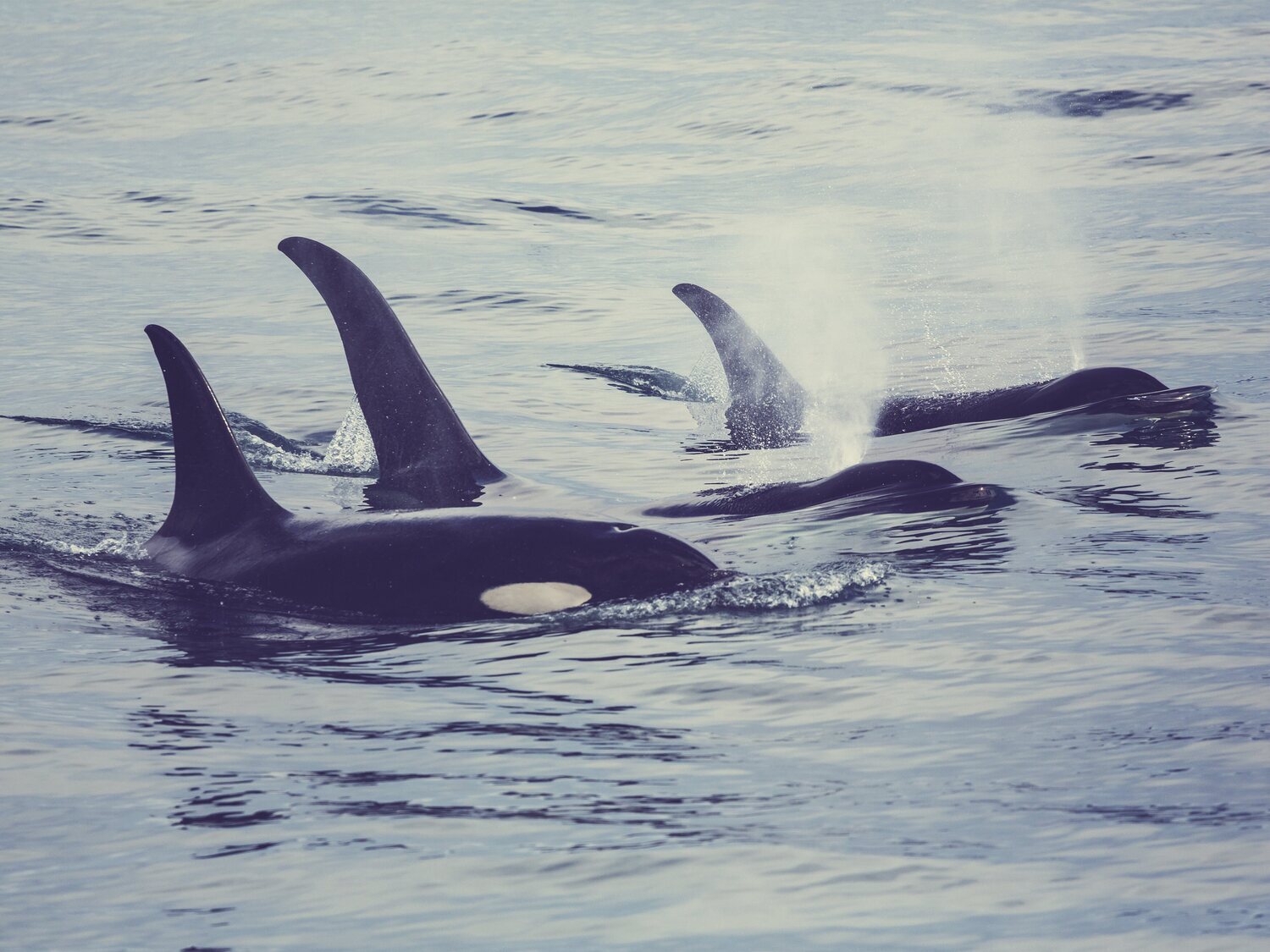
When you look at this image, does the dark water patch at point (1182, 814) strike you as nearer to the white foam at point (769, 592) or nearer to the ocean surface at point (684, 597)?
the ocean surface at point (684, 597)

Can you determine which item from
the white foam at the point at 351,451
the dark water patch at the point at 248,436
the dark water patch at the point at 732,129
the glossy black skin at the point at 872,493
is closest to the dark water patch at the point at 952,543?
the glossy black skin at the point at 872,493

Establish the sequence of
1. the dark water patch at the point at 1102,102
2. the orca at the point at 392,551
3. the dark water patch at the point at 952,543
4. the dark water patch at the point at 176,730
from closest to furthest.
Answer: the dark water patch at the point at 176,730 → the orca at the point at 392,551 → the dark water patch at the point at 952,543 → the dark water patch at the point at 1102,102

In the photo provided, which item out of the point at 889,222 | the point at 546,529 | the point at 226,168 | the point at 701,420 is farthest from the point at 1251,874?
the point at 226,168

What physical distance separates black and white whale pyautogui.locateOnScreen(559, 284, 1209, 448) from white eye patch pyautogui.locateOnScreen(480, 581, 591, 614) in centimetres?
585

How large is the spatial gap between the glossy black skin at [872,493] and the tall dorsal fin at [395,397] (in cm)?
124

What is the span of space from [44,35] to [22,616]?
4820cm

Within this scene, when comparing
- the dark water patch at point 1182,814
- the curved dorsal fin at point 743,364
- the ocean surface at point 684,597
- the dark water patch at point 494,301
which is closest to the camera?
the ocean surface at point 684,597

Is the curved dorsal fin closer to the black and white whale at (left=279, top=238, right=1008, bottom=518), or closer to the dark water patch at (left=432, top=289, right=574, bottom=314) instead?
the black and white whale at (left=279, top=238, right=1008, bottom=518)

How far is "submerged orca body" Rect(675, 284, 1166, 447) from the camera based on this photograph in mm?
12766

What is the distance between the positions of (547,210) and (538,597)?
68.1 feet

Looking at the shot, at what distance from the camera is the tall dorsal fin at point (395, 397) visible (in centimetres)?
1025

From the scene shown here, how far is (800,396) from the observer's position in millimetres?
14555

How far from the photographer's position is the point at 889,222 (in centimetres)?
2542

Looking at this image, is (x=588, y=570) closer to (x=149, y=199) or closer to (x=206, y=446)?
(x=206, y=446)
